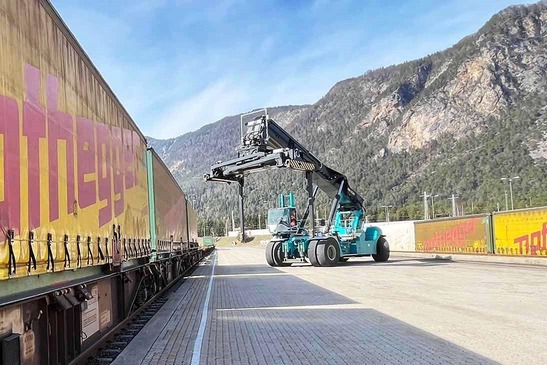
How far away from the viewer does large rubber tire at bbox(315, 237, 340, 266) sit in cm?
2636

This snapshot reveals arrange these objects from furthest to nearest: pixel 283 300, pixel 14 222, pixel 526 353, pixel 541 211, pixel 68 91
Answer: pixel 541 211 → pixel 283 300 → pixel 526 353 → pixel 68 91 → pixel 14 222

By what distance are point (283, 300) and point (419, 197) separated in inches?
5368

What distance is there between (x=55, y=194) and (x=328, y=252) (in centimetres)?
2196

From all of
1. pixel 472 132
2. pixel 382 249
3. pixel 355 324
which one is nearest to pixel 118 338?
pixel 355 324

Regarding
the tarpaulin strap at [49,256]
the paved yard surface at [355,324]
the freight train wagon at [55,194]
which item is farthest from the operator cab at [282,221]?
the tarpaulin strap at [49,256]

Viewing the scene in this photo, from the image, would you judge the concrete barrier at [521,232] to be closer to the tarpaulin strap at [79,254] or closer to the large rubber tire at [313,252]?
the large rubber tire at [313,252]

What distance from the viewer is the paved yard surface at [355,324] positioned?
770 centimetres

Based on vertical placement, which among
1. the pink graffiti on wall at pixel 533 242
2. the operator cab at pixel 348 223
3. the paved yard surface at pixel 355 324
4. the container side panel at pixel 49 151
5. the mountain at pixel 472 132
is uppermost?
the mountain at pixel 472 132

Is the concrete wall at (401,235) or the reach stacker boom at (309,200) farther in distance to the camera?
the concrete wall at (401,235)

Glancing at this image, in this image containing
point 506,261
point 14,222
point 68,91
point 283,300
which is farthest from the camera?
point 506,261

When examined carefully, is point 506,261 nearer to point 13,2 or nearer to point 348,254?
point 348,254

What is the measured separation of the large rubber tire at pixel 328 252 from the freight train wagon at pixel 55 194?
17.3 meters

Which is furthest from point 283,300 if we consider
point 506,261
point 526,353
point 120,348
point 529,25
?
point 529,25

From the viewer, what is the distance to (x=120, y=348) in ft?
28.6
